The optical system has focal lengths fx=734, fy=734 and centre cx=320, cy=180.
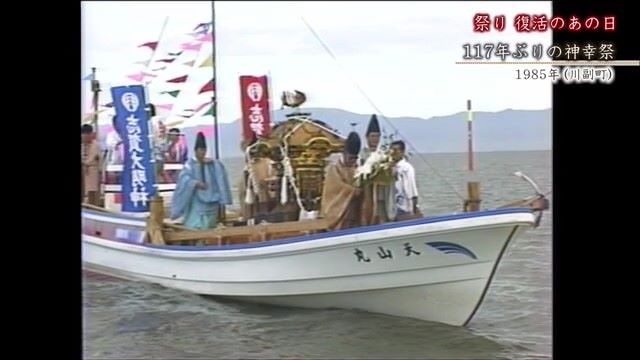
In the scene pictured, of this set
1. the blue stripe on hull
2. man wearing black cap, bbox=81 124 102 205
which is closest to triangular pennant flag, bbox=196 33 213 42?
man wearing black cap, bbox=81 124 102 205

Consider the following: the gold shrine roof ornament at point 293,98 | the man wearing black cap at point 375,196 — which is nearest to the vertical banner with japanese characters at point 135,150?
the gold shrine roof ornament at point 293,98

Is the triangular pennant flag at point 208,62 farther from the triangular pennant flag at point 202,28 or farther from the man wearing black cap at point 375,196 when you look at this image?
the man wearing black cap at point 375,196

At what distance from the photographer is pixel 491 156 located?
1.94 m

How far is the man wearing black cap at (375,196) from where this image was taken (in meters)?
1.96

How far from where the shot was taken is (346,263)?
1991 millimetres

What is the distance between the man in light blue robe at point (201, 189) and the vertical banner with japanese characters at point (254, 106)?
13 cm

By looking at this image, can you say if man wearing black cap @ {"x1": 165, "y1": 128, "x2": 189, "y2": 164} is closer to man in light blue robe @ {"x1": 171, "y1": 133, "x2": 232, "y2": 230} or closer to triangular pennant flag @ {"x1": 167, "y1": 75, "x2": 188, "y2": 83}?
man in light blue robe @ {"x1": 171, "y1": 133, "x2": 232, "y2": 230}

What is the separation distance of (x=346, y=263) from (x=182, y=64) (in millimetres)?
712

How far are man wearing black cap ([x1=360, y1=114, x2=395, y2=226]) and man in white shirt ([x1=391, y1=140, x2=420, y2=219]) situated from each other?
0.07 feet

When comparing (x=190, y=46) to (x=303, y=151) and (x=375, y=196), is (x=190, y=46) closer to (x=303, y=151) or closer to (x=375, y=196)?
(x=303, y=151)

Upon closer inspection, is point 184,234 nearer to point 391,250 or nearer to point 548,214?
point 391,250
